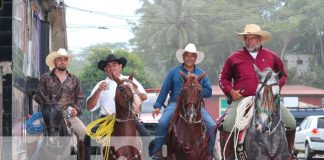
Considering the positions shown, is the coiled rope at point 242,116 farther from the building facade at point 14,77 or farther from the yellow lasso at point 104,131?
the building facade at point 14,77

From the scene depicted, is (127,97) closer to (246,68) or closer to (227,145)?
(227,145)

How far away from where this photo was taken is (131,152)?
1217 centimetres

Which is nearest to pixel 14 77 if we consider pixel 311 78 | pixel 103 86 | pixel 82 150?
pixel 82 150

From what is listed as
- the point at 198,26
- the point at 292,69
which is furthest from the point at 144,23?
the point at 292,69

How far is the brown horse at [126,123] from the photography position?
12.1 meters

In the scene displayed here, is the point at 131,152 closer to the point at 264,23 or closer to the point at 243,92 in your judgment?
the point at 243,92

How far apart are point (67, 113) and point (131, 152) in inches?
78.9

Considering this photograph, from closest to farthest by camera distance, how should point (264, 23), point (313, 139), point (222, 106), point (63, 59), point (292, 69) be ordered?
point (63, 59)
point (313, 139)
point (222, 106)
point (292, 69)
point (264, 23)

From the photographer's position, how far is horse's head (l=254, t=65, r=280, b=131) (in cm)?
1154

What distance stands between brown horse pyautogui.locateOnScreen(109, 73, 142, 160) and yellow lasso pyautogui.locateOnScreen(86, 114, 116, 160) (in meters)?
0.17

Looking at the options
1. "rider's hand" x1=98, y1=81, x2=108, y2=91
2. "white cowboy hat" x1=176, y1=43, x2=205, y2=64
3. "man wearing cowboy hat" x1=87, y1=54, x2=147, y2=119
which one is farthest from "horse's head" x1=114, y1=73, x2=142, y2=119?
"white cowboy hat" x1=176, y1=43, x2=205, y2=64

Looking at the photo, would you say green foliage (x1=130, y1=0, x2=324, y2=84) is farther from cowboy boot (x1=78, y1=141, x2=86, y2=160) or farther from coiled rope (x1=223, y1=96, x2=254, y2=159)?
coiled rope (x1=223, y1=96, x2=254, y2=159)

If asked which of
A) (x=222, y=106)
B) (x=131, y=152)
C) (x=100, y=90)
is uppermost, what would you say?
(x=100, y=90)

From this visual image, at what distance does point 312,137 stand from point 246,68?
55.1 feet
